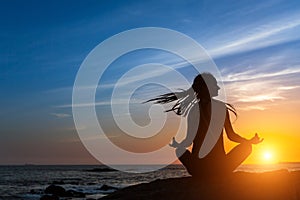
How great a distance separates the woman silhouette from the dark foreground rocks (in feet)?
1.16

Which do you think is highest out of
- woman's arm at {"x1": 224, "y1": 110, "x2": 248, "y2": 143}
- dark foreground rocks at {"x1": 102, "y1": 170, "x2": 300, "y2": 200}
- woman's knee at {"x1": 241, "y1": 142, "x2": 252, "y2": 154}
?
woman's arm at {"x1": 224, "y1": 110, "x2": 248, "y2": 143}

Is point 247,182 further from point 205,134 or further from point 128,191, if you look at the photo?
point 128,191

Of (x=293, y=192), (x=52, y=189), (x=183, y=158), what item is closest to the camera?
(x=293, y=192)

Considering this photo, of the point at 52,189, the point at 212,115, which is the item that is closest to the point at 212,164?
the point at 212,115

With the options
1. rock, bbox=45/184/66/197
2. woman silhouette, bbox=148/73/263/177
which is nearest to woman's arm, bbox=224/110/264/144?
woman silhouette, bbox=148/73/263/177

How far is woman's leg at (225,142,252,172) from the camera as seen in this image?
1034cm

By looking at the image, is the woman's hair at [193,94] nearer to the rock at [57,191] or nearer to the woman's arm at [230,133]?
the woman's arm at [230,133]

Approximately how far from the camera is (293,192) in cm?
993

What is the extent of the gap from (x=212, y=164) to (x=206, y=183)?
460mm

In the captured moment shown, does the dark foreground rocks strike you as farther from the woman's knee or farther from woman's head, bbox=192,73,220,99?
woman's head, bbox=192,73,220,99

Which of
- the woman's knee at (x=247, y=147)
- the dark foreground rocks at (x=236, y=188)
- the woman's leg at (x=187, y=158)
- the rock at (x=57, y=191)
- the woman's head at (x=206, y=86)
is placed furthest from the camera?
the rock at (x=57, y=191)

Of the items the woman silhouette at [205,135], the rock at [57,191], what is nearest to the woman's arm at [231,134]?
the woman silhouette at [205,135]

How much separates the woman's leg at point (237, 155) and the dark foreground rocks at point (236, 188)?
0.30 m

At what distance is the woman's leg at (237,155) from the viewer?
1034 centimetres
